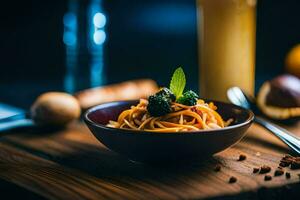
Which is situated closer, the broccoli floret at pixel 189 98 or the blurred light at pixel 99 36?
the broccoli floret at pixel 189 98

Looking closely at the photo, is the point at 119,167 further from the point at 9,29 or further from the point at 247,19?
the point at 9,29

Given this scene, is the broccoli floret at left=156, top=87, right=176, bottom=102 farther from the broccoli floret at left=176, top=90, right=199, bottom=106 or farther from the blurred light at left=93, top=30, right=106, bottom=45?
the blurred light at left=93, top=30, right=106, bottom=45

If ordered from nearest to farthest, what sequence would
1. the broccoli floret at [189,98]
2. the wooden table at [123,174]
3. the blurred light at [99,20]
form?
the wooden table at [123,174]
the broccoli floret at [189,98]
the blurred light at [99,20]

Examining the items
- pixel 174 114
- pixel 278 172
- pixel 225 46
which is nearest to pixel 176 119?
pixel 174 114

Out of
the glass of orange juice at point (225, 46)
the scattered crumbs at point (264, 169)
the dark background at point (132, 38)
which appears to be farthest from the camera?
the dark background at point (132, 38)

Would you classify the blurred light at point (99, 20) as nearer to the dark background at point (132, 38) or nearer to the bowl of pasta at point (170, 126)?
the dark background at point (132, 38)

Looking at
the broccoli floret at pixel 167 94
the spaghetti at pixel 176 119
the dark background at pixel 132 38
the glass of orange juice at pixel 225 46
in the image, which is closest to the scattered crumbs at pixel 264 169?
the spaghetti at pixel 176 119
